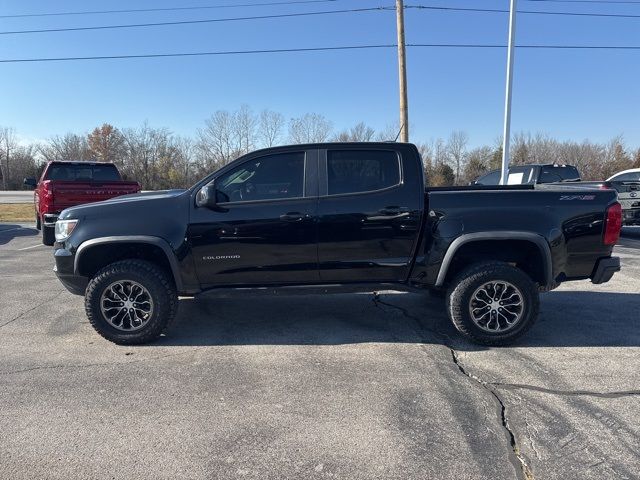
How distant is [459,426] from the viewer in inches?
124

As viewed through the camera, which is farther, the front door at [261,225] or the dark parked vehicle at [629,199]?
the dark parked vehicle at [629,199]

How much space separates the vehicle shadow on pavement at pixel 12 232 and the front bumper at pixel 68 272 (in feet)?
31.4

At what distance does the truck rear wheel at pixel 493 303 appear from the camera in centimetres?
457

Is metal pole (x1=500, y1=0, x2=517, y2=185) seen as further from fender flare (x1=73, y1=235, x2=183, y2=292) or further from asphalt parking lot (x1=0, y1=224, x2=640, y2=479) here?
fender flare (x1=73, y1=235, x2=183, y2=292)

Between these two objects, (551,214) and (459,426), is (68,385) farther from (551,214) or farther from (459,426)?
(551,214)

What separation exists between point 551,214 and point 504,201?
1.59 feet

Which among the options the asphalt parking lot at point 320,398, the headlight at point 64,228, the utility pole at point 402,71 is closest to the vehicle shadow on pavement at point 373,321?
the asphalt parking lot at point 320,398

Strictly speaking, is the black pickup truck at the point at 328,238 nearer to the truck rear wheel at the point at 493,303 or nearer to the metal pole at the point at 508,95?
the truck rear wheel at the point at 493,303

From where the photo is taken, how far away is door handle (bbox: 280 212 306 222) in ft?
15.0

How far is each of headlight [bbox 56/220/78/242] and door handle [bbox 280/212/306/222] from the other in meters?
2.11

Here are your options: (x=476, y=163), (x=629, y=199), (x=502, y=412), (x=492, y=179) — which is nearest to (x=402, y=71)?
(x=492, y=179)

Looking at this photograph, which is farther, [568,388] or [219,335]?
[219,335]

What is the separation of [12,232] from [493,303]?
1574cm

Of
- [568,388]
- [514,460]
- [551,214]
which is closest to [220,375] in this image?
[514,460]
